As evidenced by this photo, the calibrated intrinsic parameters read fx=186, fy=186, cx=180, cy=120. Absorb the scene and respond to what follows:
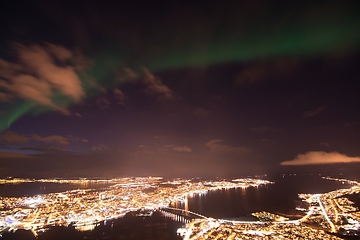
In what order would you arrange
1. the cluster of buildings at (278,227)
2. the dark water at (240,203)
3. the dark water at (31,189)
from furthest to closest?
the dark water at (31,189)
the dark water at (240,203)
the cluster of buildings at (278,227)

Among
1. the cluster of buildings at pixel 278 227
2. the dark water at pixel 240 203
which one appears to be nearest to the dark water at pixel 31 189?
the dark water at pixel 240 203

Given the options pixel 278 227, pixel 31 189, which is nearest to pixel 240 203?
pixel 278 227

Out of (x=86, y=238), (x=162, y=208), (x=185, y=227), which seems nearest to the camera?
(x=86, y=238)

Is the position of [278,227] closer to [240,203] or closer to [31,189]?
[240,203]

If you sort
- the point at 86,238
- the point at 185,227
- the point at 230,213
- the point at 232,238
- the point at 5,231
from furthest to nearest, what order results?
the point at 230,213 → the point at 185,227 → the point at 5,231 → the point at 86,238 → the point at 232,238

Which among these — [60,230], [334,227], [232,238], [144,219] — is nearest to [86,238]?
[60,230]

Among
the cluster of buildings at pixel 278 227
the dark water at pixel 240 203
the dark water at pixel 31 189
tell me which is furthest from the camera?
the dark water at pixel 31 189

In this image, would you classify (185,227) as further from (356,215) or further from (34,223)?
(356,215)

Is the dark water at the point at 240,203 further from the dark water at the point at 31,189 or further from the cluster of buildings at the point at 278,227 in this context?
the dark water at the point at 31,189

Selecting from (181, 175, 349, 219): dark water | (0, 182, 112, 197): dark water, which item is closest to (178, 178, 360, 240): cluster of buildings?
(181, 175, 349, 219): dark water

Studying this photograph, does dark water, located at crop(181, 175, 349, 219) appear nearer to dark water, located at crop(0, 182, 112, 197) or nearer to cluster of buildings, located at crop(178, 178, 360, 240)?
cluster of buildings, located at crop(178, 178, 360, 240)

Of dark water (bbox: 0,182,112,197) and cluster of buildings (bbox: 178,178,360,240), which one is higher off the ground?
dark water (bbox: 0,182,112,197)
